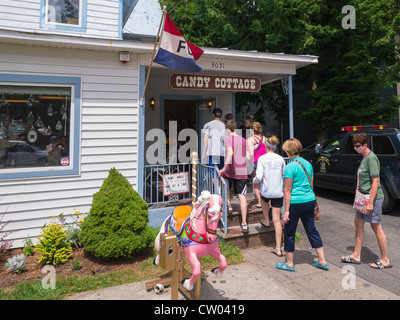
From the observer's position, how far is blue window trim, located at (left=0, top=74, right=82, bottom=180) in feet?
16.4

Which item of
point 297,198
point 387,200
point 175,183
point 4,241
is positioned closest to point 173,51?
point 175,183

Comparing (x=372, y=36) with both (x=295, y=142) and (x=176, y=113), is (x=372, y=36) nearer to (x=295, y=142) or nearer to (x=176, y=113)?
(x=176, y=113)

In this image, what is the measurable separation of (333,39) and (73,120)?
9.59 metres

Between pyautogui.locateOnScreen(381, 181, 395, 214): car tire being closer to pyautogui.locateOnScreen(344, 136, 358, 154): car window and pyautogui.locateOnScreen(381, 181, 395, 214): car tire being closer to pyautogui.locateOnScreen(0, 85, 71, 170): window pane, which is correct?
pyautogui.locateOnScreen(344, 136, 358, 154): car window

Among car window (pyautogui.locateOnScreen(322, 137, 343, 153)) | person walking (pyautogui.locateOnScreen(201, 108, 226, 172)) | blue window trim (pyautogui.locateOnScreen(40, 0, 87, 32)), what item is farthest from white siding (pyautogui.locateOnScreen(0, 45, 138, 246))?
car window (pyautogui.locateOnScreen(322, 137, 343, 153))

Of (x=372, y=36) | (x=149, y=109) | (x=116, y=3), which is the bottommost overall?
(x=149, y=109)

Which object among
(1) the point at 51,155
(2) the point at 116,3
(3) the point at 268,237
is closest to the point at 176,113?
(2) the point at 116,3

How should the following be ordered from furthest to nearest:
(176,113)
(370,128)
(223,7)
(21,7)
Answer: (223,7)
(176,113)
(370,128)
(21,7)

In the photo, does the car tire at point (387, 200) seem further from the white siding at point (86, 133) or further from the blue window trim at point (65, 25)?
the blue window trim at point (65, 25)

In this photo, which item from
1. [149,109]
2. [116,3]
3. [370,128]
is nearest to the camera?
[116,3]

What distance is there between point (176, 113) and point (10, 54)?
4912 millimetres

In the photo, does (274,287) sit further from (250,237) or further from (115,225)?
(115,225)

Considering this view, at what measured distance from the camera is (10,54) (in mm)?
4949

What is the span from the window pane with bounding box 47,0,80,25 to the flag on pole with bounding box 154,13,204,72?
2622 millimetres
